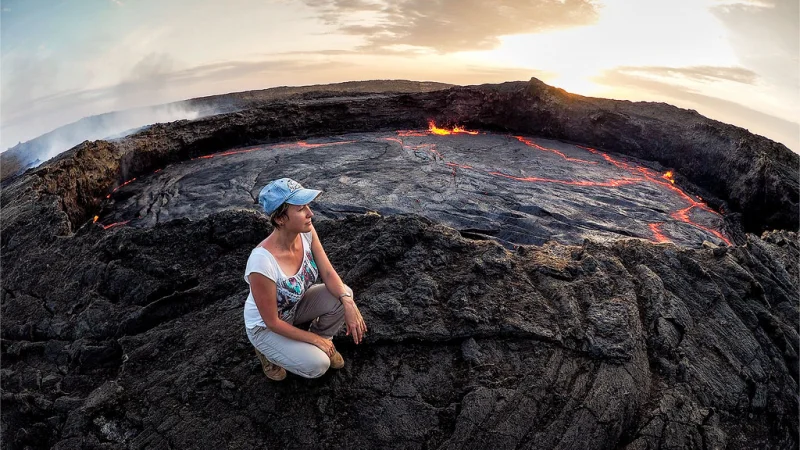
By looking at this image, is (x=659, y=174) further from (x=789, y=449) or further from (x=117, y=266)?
(x=117, y=266)

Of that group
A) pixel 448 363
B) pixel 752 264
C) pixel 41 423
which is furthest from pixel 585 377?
pixel 41 423

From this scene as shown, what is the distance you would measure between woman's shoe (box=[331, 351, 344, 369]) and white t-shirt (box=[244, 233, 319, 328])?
0.58 metres

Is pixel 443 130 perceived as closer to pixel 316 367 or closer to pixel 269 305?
pixel 316 367

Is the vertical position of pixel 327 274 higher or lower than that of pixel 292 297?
higher

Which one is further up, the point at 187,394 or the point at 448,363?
the point at 448,363

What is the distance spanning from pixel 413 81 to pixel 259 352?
1611 cm

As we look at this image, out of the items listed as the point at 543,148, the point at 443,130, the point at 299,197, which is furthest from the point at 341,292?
the point at 443,130

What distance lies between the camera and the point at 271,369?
482 cm

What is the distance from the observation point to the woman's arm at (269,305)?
4031 mm

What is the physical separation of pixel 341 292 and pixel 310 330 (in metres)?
0.55

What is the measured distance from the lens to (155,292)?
20.6 ft

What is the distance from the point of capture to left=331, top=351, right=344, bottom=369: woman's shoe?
482 centimetres

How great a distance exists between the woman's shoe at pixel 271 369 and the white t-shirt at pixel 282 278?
483mm

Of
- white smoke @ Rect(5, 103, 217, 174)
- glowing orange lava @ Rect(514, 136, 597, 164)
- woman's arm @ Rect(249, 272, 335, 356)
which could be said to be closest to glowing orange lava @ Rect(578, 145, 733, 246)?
glowing orange lava @ Rect(514, 136, 597, 164)
